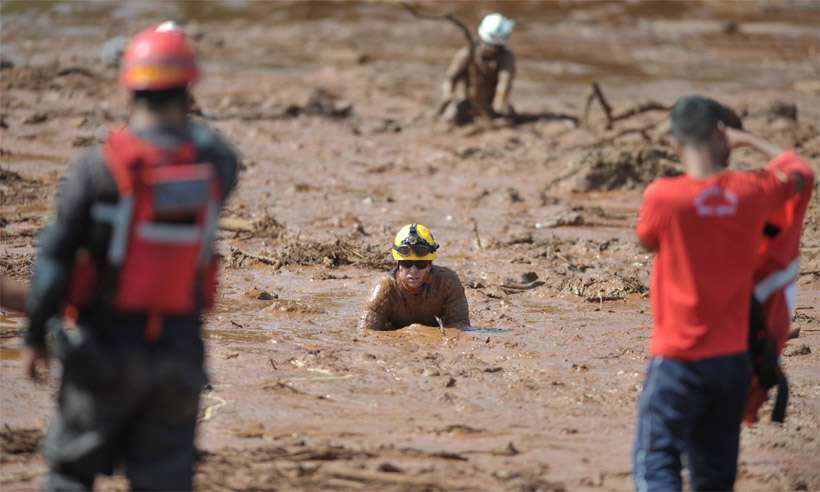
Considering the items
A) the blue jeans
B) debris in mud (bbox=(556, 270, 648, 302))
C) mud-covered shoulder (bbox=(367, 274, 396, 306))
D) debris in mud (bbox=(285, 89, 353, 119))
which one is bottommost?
debris in mud (bbox=(285, 89, 353, 119))

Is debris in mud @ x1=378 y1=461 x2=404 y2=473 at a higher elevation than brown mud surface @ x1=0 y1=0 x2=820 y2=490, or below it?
higher

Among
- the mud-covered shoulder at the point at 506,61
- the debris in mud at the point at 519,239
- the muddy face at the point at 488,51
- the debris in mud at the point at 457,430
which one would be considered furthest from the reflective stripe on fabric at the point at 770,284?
the muddy face at the point at 488,51

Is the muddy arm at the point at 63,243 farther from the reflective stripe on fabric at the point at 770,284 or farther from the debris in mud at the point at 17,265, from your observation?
the debris in mud at the point at 17,265

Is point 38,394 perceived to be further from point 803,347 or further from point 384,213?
point 384,213

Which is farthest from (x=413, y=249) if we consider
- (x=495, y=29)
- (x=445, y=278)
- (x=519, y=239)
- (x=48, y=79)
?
(x=48, y=79)

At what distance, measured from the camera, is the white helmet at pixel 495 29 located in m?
16.3

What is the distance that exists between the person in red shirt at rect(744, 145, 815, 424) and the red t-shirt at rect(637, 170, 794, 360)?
0.40 feet

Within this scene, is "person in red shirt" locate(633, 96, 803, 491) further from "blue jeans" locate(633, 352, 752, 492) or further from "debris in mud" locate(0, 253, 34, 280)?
"debris in mud" locate(0, 253, 34, 280)

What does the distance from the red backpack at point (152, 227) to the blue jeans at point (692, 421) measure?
66.5 inches

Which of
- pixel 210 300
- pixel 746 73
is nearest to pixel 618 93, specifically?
pixel 746 73

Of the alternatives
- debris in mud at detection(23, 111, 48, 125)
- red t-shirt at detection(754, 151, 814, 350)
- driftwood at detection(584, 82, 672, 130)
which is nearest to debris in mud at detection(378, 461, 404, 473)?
red t-shirt at detection(754, 151, 814, 350)

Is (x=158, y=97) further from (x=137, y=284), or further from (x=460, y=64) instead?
(x=460, y=64)

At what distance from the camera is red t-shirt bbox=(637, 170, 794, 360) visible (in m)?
4.53

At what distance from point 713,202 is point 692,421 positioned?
77 centimetres
